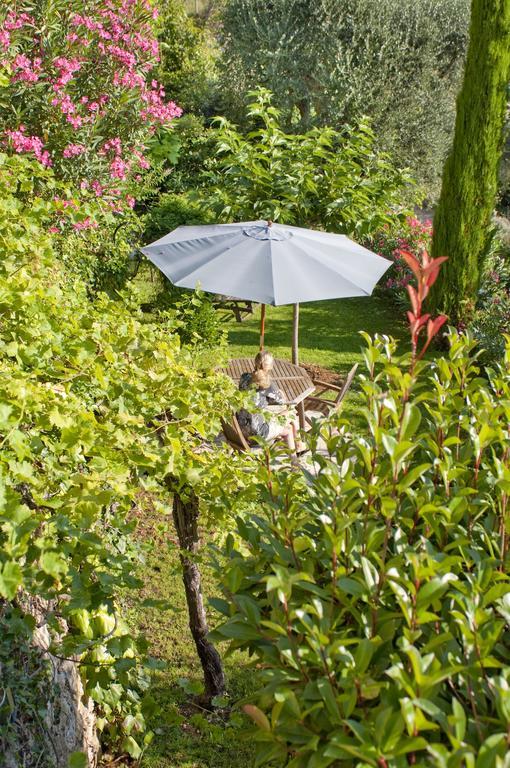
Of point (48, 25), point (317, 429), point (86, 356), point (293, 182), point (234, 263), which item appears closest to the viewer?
point (317, 429)

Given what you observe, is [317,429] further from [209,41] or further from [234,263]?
[209,41]

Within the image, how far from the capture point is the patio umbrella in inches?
248

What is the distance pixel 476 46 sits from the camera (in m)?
10.0

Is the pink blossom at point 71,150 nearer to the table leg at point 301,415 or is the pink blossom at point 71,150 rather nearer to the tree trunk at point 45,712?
the table leg at point 301,415

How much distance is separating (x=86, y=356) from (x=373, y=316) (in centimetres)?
974

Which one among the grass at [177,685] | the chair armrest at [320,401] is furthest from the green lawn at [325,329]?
the grass at [177,685]

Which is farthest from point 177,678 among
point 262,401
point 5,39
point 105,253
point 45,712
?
point 105,253

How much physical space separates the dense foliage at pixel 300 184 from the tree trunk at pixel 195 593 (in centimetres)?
546

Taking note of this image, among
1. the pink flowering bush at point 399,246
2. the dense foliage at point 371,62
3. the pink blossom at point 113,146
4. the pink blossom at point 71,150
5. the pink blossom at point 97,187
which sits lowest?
the pink flowering bush at point 399,246

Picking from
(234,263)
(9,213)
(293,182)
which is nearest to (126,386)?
(9,213)

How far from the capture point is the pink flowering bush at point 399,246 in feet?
40.2

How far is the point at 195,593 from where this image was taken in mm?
3924

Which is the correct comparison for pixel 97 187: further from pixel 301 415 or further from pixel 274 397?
pixel 301 415

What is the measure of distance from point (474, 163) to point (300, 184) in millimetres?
3105
